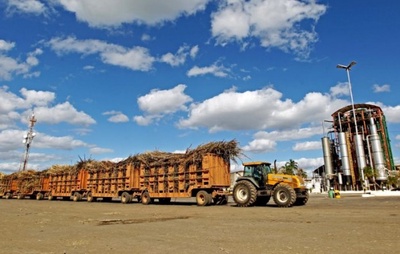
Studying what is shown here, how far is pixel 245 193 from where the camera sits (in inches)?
746

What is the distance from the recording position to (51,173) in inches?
1384

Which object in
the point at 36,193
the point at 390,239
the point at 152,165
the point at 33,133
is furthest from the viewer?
the point at 33,133

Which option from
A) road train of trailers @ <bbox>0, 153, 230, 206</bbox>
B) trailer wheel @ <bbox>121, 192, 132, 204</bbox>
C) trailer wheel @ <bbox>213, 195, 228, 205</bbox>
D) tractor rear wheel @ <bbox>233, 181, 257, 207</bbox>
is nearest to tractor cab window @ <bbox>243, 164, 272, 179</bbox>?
tractor rear wheel @ <bbox>233, 181, 257, 207</bbox>

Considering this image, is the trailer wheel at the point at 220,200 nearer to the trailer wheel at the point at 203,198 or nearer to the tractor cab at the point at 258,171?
the trailer wheel at the point at 203,198

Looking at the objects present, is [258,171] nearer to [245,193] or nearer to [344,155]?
[245,193]

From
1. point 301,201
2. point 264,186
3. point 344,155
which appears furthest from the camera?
point 344,155

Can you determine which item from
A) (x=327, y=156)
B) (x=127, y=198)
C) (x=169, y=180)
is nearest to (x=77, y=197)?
(x=127, y=198)

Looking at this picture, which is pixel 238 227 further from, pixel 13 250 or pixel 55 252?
pixel 13 250

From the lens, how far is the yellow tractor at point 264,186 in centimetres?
1791

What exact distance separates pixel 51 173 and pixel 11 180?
1079cm

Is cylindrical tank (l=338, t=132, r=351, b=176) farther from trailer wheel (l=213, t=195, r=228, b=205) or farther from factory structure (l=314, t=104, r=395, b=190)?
trailer wheel (l=213, t=195, r=228, b=205)

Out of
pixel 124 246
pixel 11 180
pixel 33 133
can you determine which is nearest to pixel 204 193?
pixel 124 246

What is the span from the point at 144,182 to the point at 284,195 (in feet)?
37.2

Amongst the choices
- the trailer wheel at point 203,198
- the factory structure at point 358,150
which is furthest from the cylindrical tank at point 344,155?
the trailer wheel at point 203,198
